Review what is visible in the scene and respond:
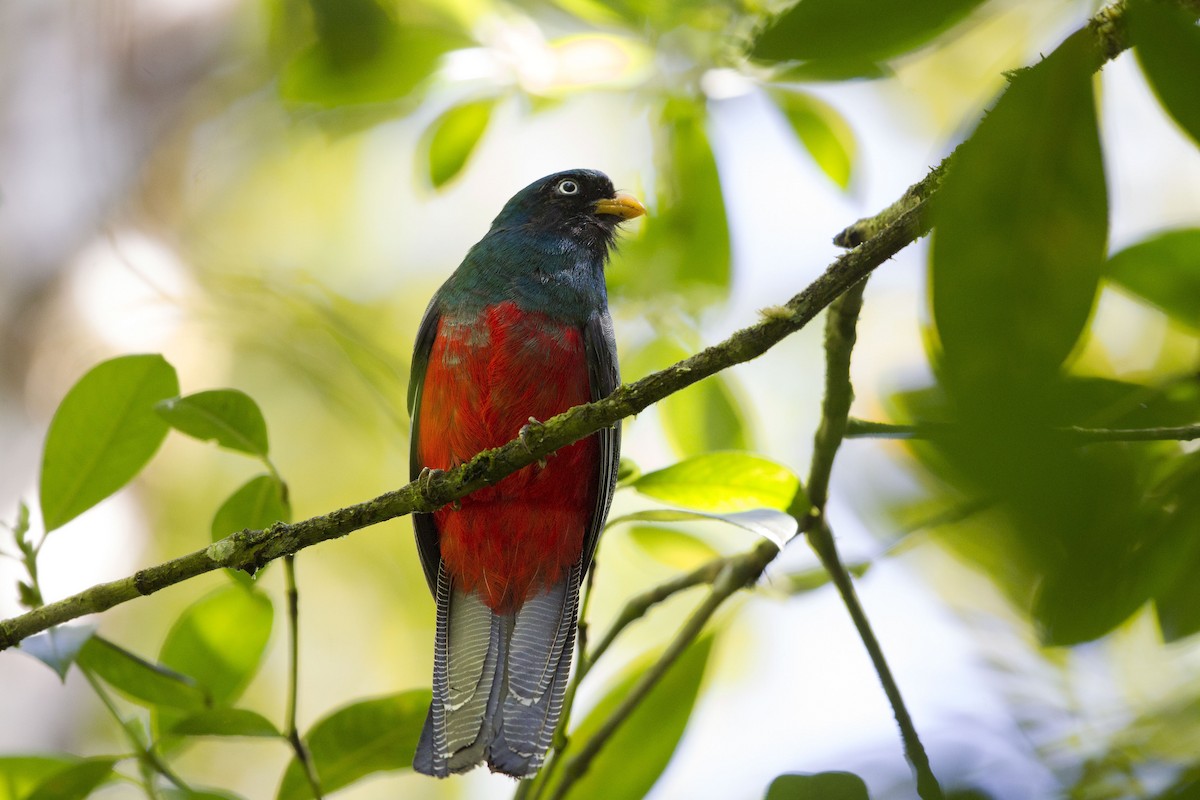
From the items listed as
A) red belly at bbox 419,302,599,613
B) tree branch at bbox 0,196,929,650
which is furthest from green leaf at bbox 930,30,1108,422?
red belly at bbox 419,302,599,613

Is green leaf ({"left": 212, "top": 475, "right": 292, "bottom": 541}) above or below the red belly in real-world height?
below

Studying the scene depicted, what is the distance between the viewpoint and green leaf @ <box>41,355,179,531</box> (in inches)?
99.0

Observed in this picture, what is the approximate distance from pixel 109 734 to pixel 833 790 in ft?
22.9

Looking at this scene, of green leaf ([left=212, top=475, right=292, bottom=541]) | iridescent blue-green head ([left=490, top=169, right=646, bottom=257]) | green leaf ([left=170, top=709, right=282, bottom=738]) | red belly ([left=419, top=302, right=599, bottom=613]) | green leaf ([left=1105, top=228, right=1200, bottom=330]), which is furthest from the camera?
iridescent blue-green head ([left=490, top=169, right=646, bottom=257])

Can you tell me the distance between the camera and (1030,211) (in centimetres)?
83

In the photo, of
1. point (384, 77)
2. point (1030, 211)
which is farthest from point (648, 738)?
point (1030, 211)

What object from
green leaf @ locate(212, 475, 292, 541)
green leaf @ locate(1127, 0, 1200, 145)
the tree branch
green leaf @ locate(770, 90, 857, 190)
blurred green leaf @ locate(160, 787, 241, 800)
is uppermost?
green leaf @ locate(770, 90, 857, 190)

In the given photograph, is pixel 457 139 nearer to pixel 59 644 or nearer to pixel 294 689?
pixel 294 689

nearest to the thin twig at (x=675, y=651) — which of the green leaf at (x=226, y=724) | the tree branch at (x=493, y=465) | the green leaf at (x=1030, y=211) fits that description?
the tree branch at (x=493, y=465)

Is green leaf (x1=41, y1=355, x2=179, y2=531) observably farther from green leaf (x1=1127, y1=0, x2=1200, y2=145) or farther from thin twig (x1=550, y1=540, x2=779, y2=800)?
green leaf (x1=1127, y1=0, x2=1200, y2=145)

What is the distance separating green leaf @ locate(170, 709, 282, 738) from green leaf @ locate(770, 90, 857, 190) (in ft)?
6.42

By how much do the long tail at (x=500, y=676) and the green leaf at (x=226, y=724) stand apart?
1.92 ft

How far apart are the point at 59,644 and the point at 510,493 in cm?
158

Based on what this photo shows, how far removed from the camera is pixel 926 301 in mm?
856
